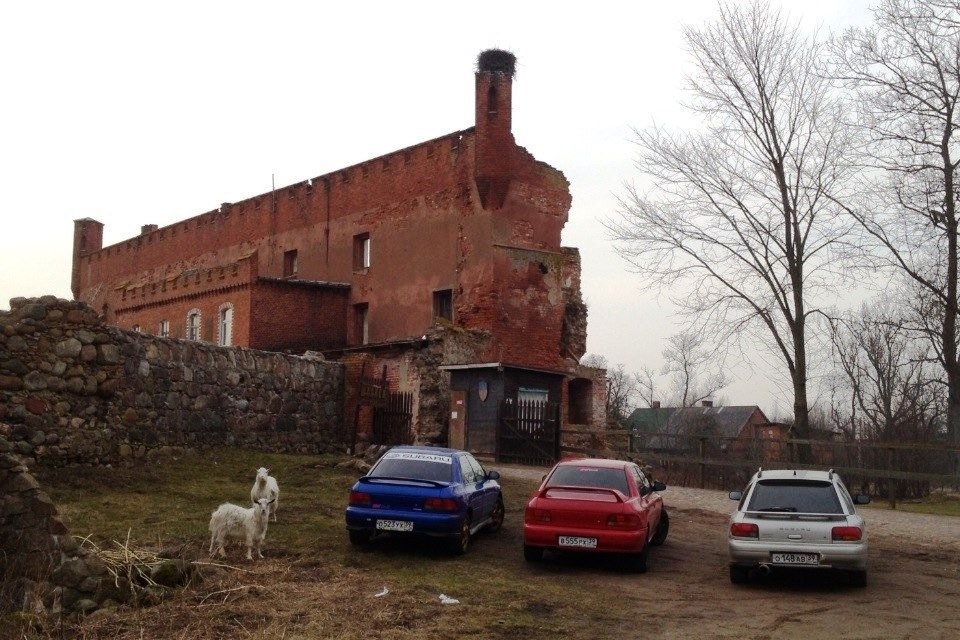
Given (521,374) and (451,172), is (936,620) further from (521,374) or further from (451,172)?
(451,172)

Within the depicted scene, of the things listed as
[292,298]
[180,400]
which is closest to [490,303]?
[292,298]

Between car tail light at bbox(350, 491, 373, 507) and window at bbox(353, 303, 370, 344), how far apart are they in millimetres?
26627

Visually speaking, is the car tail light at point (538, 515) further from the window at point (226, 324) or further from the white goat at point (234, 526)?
the window at point (226, 324)

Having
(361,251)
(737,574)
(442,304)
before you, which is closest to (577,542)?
(737,574)

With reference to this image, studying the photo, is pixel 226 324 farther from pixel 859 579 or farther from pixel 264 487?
pixel 859 579

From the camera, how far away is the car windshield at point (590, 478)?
13477 mm

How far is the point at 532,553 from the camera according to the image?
1325 cm

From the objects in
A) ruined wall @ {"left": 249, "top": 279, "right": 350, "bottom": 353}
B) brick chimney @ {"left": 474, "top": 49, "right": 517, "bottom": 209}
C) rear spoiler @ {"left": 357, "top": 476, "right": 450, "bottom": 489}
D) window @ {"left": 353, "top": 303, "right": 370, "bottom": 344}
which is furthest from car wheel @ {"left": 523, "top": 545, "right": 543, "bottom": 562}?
window @ {"left": 353, "top": 303, "right": 370, "bottom": 344}

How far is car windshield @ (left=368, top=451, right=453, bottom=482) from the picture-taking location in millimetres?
13703

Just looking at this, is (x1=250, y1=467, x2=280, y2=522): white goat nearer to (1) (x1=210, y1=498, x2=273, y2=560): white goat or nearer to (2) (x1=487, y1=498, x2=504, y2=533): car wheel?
(1) (x1=210, y1=498, x2=273, y2=560): white goat

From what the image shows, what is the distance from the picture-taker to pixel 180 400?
19547 mm

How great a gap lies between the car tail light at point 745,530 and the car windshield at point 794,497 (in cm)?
35

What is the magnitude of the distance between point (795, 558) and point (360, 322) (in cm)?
3004

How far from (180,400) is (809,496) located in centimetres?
1272
